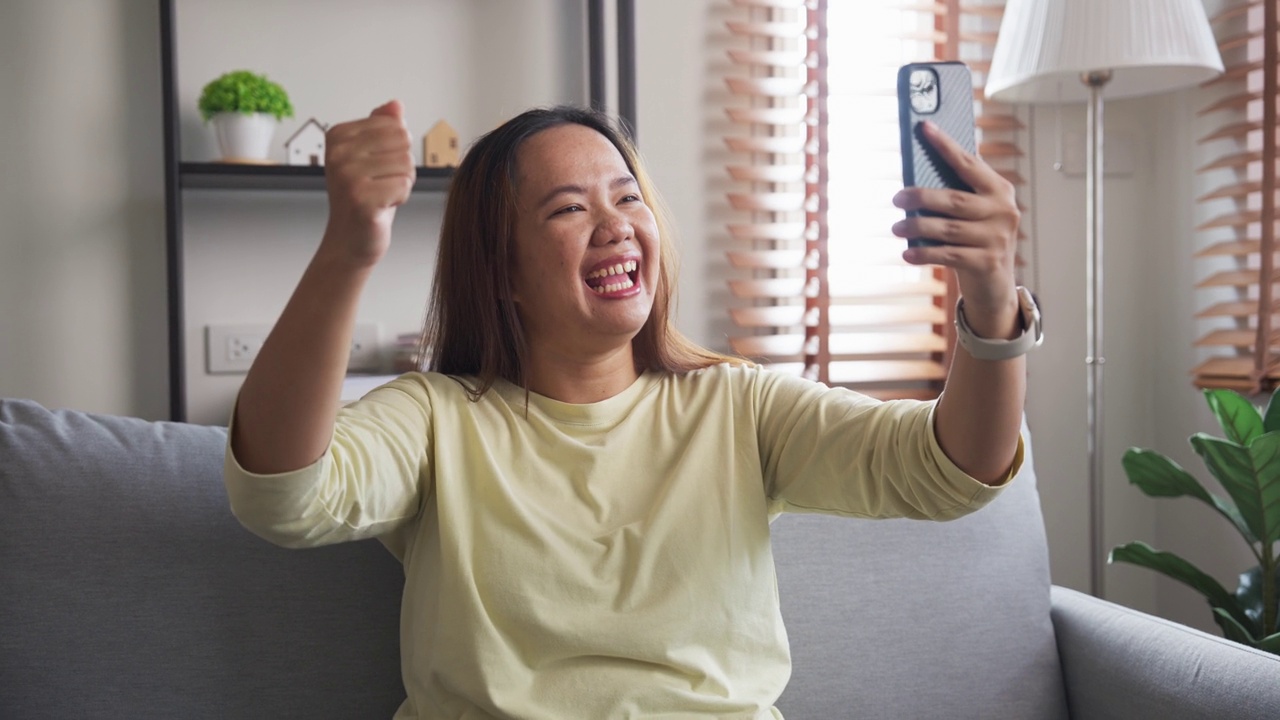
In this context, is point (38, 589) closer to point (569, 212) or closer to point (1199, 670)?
point (569, 212)

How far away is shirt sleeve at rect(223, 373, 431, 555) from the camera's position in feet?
3.04

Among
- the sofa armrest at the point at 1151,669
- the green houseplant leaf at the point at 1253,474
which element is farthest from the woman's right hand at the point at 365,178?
the green houseplant leaf at the point at 1253,474

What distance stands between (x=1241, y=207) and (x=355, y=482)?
2.20 m

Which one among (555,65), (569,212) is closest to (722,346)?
(555,65)

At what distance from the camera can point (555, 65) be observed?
259cm

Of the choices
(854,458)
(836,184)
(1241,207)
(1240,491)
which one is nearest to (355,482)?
(854,458)

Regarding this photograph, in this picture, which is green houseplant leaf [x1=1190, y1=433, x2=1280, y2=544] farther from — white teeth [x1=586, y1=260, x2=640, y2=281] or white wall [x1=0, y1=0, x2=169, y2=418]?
white wall [x1=0, y1=0, x2=169, y2=418]

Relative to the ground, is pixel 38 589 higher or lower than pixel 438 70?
lower

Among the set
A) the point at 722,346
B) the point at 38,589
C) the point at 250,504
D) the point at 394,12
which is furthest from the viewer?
the point at 722,346

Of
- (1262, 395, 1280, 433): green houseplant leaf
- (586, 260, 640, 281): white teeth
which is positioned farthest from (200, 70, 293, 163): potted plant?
(1262, 395, 1280, 433): green houseplant leaf

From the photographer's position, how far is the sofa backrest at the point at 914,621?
149 centimetres

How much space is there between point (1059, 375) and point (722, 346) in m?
0.86

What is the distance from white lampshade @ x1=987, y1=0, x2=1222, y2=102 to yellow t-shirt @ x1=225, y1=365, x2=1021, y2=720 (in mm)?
1300

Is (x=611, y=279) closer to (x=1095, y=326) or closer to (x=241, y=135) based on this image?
(x=241, y=135)
